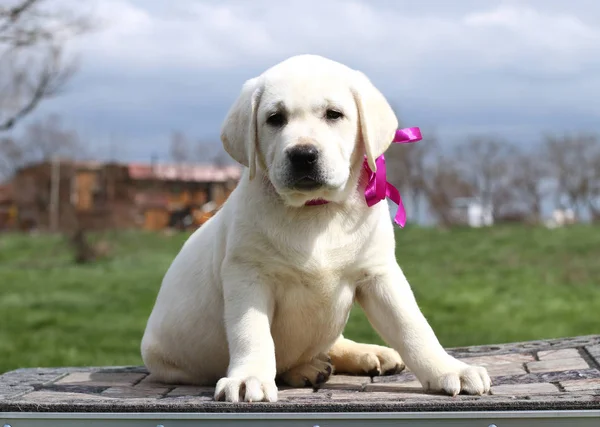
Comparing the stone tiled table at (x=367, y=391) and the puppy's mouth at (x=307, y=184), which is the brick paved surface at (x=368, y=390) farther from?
the puppy's mouth at (x=307, y=184)

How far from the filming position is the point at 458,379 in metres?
Result: 3.36

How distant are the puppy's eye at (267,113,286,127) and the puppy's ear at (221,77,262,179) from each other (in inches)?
3.5

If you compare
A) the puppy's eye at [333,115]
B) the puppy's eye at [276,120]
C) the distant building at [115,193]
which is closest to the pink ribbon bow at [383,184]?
the puppy's eye at [333,115]

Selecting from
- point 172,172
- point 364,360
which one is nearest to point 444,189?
point 172,172

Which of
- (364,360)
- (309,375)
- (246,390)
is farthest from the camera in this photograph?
(364,360)

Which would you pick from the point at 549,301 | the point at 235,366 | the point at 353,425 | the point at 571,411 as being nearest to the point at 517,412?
the point at 571,411

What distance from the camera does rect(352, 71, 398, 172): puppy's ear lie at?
3.43 m

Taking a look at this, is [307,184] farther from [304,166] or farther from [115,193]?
[115,193]

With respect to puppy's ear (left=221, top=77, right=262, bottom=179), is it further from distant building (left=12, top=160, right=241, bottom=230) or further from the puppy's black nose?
distant building (left=12, top=160, right=241, bottom=230)

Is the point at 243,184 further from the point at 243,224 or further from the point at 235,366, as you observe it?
the point at 235,366

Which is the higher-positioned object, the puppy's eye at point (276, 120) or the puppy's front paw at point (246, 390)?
the puppy's eye at point (276, 120)

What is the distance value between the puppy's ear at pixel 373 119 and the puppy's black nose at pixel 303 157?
1.09 ft

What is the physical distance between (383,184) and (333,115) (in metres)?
0.43

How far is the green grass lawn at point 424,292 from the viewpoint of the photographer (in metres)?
8.96
